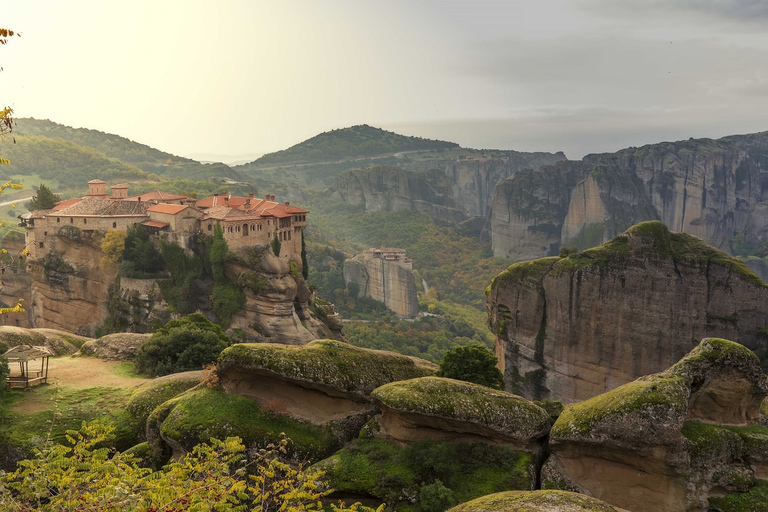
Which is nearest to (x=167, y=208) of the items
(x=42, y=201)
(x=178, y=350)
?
(x=42, y=201)

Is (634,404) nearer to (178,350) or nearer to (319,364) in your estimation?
(319,364)

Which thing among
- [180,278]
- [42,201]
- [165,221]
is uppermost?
[42,201]

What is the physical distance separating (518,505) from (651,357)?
40.7 metres

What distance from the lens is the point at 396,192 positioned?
531 feet

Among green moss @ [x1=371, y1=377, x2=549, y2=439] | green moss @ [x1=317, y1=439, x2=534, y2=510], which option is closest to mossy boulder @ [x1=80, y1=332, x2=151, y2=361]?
green moss @ [x1=317, y1=439, x2=534, y2=510]

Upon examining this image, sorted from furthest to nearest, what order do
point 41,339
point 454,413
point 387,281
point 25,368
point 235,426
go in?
point 387,281 → point 41,339 → point 25,368 → point 235,426 → point 454,413

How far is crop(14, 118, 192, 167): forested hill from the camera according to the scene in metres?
163

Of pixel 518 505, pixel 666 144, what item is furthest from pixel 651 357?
pixel 666 144

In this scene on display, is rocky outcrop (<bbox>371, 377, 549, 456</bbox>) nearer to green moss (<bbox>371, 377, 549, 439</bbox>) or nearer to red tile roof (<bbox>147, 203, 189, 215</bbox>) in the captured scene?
green moss (<bbox>371, 377, 549, 439</bbox>)

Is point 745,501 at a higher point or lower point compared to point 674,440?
lower

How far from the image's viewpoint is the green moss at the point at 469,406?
697 inches

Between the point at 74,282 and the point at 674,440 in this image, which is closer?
the point at 674,440

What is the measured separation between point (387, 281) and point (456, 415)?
242 feet

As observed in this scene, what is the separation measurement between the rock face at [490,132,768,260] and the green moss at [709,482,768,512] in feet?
337
